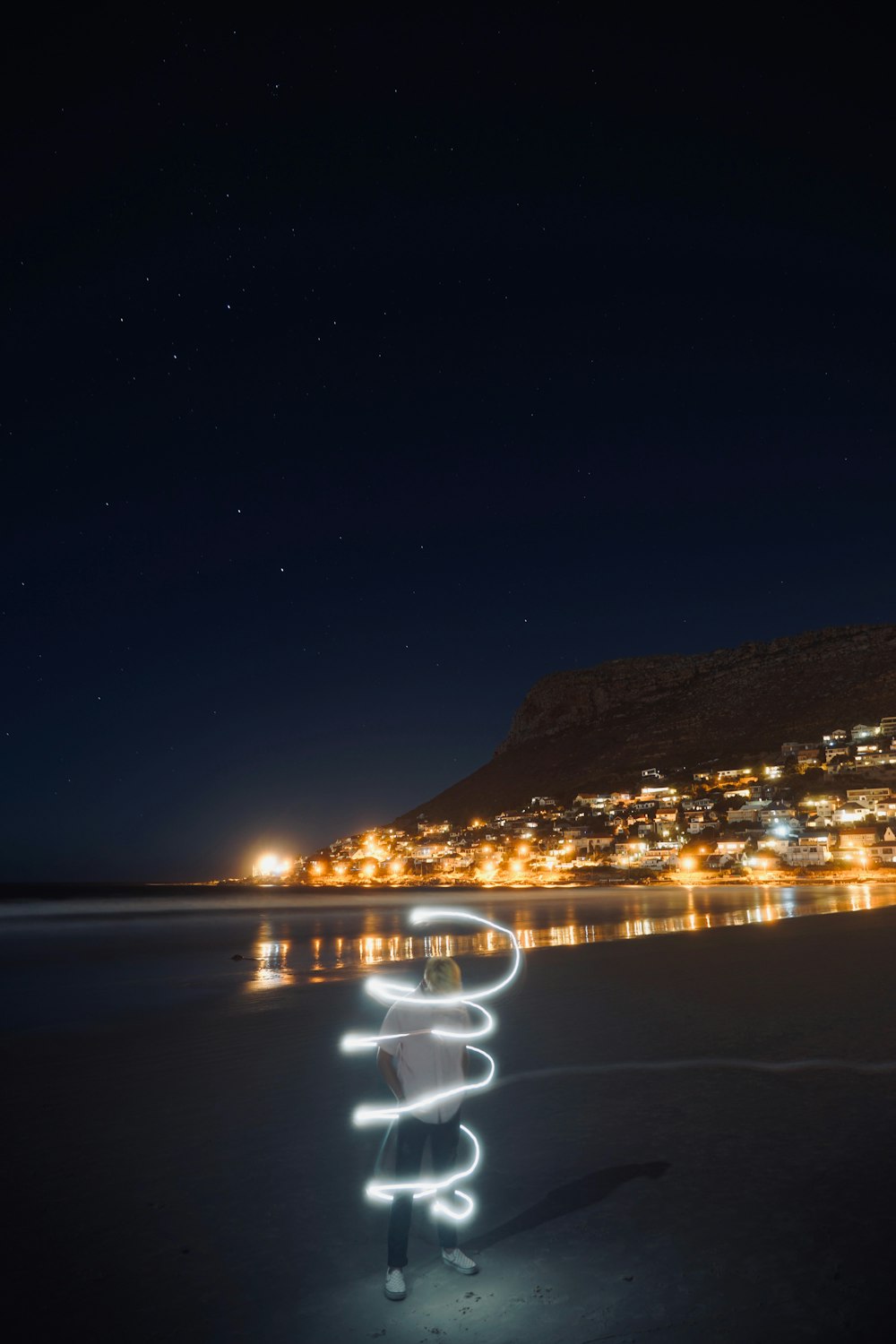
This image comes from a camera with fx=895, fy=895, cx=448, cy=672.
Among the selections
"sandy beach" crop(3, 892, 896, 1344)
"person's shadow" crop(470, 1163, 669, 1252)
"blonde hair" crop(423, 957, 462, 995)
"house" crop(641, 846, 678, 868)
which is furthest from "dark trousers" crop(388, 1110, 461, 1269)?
"house" crop(641, 846, 678, 868)

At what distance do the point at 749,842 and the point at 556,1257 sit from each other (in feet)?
444

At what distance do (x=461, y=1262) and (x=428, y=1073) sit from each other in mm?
1088

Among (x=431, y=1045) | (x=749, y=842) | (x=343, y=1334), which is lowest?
(x=343, y=1334)

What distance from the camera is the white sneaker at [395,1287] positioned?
5.11m

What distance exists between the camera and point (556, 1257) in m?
5.52

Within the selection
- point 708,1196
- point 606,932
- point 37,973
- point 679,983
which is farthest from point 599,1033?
point 606,932

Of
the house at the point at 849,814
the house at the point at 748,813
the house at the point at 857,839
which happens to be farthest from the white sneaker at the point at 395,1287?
the house at the point at 748,813

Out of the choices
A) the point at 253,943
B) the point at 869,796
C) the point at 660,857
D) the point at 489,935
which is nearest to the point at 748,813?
the point at 869,796

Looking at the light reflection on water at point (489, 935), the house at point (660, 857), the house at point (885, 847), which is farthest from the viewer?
the house at point (660, 857)

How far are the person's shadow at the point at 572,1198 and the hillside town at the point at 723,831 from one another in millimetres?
106601

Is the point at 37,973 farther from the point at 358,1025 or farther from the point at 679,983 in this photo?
the point at 679,983

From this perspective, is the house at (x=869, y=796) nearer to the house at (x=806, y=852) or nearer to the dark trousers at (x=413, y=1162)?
the house at (x=806, y=852)

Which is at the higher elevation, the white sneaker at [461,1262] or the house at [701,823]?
the house at [701,823]

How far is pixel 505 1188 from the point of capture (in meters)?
6.73
